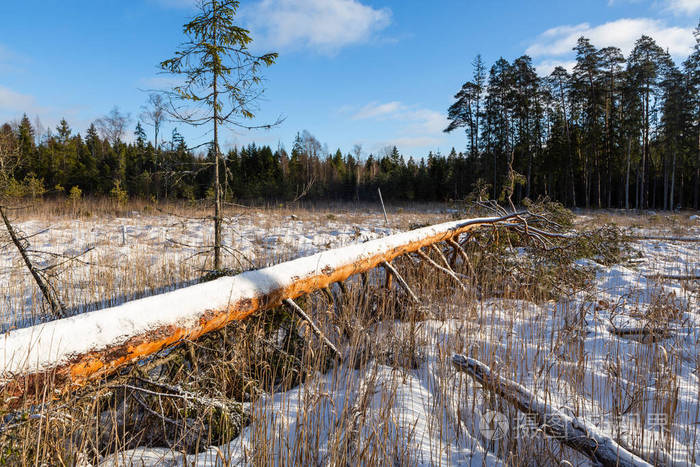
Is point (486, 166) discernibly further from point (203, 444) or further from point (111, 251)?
point (203, 444)

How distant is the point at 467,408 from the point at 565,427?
0.60 meters

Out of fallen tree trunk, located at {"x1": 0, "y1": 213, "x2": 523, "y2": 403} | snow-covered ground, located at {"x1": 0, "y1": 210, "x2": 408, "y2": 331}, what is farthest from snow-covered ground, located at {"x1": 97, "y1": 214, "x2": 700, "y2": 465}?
snow-covered ground, located at {"x1": 0, "y1": 210, "x2": 408, "y2": 331}

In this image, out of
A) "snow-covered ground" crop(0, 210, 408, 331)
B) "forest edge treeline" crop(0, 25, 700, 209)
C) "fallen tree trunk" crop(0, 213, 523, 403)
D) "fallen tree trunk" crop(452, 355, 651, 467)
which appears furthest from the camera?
"forest edge treeline" crop(0, 25, 700, 209)

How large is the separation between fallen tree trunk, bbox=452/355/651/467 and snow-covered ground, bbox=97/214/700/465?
0.09 metres

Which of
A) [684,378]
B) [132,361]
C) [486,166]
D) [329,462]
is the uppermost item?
[486,166]

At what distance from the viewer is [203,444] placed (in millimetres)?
1932

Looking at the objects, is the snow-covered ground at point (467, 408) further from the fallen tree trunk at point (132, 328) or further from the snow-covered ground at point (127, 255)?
the snow-covered ground at point (127, 255)

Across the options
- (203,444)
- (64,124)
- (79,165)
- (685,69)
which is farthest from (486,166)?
(64,124)

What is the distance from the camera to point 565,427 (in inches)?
69.6

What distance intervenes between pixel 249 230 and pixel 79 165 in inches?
1205

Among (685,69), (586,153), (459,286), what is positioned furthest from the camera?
(586,153)

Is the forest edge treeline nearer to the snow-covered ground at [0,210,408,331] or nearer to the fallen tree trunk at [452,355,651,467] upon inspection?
the snow-covered ground at [0,210,408,331]

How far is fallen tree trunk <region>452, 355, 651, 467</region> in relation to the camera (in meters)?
1.60

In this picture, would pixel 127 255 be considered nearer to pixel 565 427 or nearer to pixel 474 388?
pixel 474 388
